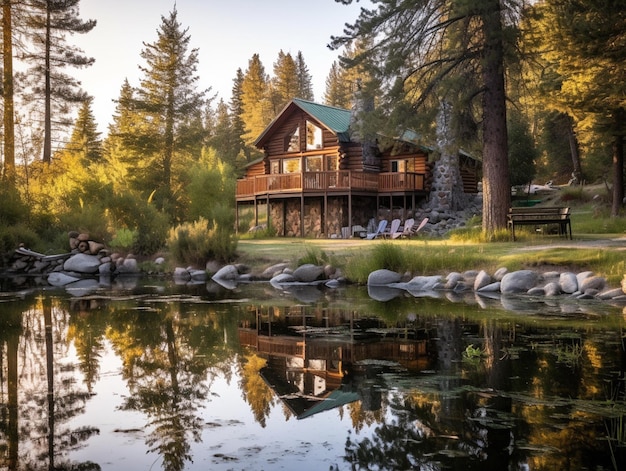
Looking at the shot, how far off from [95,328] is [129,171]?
24.8 meters

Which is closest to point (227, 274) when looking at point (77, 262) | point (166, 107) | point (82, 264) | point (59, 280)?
point (59, 280)

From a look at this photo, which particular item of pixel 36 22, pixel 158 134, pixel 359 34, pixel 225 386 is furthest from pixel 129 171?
pixel 225 386

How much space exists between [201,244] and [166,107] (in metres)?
17.2

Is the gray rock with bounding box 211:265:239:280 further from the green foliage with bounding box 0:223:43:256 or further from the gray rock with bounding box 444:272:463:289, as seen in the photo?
the green foliage with bounding box 0:223:43:256

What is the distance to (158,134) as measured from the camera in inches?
1257

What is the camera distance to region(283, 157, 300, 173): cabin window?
29.1 m

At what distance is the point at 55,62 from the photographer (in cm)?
2950

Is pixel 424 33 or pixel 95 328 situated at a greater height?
pixel 424 33

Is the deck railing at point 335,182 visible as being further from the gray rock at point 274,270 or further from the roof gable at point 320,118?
the gray rock at point 274,270

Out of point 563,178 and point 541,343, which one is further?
point 563,178

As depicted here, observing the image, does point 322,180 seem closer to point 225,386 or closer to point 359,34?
point 359,34

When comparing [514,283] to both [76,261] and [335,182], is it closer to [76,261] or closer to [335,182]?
[76,261]

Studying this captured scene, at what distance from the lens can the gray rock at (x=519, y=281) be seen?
11.1m

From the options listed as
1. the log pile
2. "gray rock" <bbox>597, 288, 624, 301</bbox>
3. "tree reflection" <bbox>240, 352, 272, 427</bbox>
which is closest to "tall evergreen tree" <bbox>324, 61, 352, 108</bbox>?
the log pile
